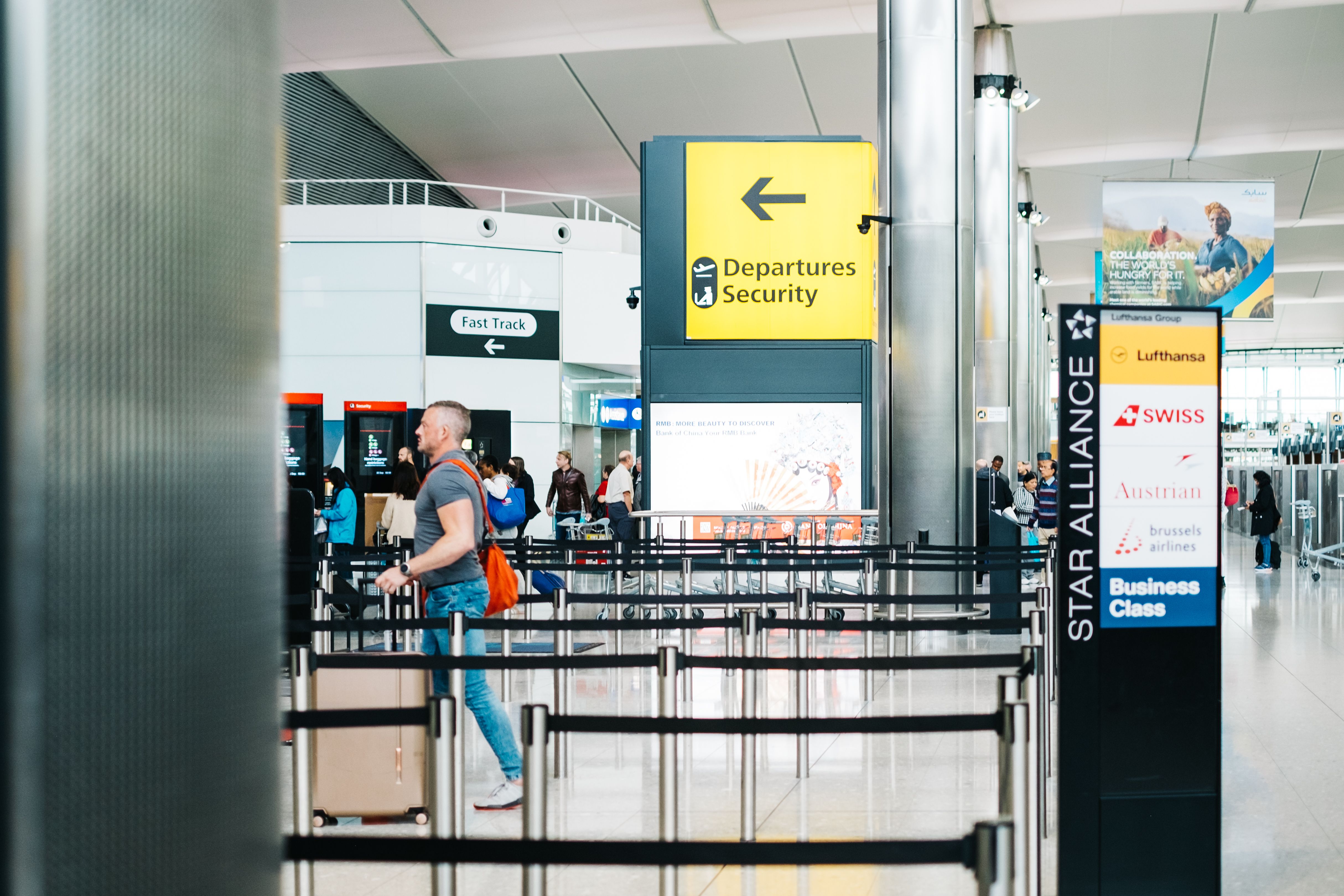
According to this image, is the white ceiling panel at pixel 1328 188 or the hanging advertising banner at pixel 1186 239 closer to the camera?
the hanging advertising banner at pixel 1186 239

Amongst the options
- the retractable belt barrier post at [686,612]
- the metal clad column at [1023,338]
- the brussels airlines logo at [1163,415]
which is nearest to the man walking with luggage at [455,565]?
the retractable belt barrier post at [686,612]

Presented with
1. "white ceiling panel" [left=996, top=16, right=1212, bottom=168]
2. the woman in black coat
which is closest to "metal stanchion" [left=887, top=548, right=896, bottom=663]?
the woman in black coat

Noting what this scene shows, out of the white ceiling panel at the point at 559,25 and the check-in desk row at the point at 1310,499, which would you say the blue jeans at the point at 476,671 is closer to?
the white ceiling panel at the point at 559,25

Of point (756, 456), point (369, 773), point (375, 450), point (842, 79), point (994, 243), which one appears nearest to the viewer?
point (369, 773)

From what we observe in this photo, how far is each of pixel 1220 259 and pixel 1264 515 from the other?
4302mm

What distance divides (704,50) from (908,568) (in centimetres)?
2119

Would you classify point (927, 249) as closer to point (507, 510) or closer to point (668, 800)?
point (507, 510)

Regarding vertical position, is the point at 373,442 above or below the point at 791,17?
below

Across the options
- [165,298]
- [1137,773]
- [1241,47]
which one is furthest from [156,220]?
[1241,47]

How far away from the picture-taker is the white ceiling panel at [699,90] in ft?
93.1

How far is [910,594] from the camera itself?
8.16 metres

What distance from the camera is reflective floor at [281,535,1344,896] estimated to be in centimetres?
468

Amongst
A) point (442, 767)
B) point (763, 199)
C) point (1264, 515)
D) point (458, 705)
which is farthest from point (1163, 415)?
point (1264, 515)

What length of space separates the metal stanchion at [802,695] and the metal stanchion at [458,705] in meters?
1.44
